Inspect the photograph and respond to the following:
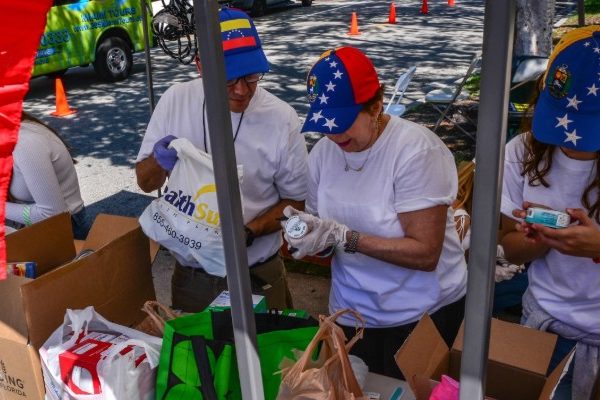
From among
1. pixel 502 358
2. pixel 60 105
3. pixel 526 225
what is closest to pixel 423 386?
pixel 502 358

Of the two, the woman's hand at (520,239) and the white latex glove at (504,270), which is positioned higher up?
the woman's hand at (520,239)

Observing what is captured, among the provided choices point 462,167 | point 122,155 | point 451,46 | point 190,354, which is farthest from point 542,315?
point 451,46

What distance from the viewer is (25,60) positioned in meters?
1.18

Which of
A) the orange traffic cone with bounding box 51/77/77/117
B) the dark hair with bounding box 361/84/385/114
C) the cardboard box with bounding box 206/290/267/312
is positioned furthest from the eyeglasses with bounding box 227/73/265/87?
the orange traffic cone with bounding box 51/77/77/117

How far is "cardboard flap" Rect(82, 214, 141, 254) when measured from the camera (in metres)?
2.42

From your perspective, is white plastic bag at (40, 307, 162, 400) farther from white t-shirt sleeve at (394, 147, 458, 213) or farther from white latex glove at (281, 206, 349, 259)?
white t-shirt sleeve at (394, 147, 458, 213)

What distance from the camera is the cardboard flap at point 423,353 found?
5.34ft

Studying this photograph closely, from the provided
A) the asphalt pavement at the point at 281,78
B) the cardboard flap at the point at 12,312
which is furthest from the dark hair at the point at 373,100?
the asphalt pavement at the point at 281,78

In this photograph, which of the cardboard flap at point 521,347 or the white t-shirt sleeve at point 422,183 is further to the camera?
the white t-shirt sleeve at point 422,183

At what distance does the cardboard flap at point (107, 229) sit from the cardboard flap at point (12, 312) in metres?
0.48

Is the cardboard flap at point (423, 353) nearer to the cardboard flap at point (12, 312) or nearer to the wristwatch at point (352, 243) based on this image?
the wristwatch at point (352, 243)

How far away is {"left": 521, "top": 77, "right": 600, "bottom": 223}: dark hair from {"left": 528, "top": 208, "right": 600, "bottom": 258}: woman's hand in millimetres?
88

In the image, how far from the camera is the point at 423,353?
172 centimetres

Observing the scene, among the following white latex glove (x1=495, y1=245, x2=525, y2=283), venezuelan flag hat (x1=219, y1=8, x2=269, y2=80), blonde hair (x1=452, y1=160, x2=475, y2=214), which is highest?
venezuelan flag hat (x1=219, y1=8, x2=269, y2=80)
